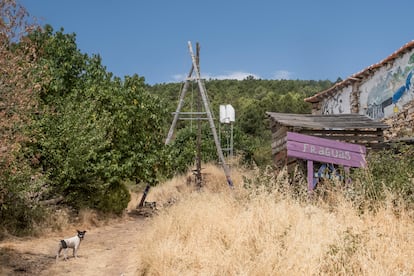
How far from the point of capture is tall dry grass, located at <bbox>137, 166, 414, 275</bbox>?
16.5ft

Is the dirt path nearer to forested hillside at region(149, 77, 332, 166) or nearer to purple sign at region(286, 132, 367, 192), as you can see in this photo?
purple sign at region(286, 132, 367, 192)

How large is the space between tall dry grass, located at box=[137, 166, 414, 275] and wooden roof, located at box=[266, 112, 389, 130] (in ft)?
9.60

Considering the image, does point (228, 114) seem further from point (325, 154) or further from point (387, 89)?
point (325, 154)

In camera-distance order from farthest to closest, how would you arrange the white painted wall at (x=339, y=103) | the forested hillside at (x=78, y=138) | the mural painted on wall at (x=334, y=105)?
the mural painted on wall at (x=334, y=105)
the white painted wall at (x=339, y=103)
the forested hillside at (x=78, y=138)

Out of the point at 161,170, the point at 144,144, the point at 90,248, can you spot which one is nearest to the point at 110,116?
the point at 144,144

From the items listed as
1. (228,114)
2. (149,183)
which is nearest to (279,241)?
(149,183)

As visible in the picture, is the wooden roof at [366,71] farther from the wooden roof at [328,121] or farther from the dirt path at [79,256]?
the dirt path at [79,256]

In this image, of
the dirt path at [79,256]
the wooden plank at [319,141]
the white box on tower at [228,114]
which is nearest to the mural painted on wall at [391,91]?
the white box on tower at [228,114]

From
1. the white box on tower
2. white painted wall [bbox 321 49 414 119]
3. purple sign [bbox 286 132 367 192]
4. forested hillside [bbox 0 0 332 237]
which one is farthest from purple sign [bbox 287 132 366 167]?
the white box on tower

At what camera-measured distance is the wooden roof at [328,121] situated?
1067 cm

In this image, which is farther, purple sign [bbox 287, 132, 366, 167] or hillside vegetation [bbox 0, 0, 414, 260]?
purple sign [bbox 287, 132, 366, 167]

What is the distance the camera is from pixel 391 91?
15688mm

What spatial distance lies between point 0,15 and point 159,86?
38591 mm

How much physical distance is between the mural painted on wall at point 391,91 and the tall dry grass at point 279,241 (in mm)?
8463
